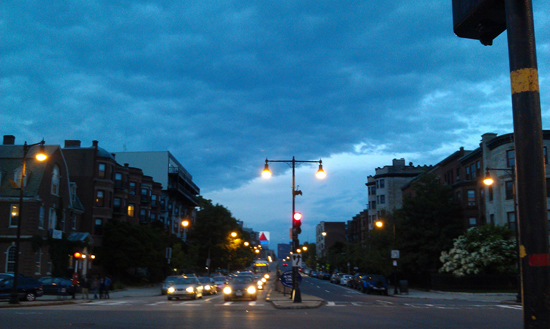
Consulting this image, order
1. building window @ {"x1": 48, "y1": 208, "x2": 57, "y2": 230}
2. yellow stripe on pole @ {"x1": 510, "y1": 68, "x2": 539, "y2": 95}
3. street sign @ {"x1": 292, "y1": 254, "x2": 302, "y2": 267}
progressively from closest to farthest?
yellow stripe on pole @ {"x1": 510, "y1": 68, "x2": 539, "y2": 95} → street sign @ {"x1": 292, "y1": 254, "x2": 302, "y2": 267} → building window @ {"x1": 48, "y1": 208, "x2": 57, "y2": 230}

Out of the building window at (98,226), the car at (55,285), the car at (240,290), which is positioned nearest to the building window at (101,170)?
the building window at (98,226)

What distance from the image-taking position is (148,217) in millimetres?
67562

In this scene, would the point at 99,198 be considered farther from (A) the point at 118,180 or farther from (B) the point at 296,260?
(B) the point at 296,260

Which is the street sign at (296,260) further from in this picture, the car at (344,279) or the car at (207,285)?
the car at (344,279)

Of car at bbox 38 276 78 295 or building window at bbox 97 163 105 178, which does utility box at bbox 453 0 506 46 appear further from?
building window at bbox 97 163 105 178

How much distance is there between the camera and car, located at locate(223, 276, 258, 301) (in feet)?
103

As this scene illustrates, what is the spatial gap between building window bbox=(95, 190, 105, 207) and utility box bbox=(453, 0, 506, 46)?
56.3 m

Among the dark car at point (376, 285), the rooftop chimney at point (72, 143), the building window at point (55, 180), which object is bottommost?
the dark car at point (376, 285)

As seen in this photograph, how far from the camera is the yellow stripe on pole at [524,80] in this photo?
3604mm

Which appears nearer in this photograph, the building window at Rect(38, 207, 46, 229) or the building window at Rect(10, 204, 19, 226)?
the building window at Rect(10, 204, 19, 226)

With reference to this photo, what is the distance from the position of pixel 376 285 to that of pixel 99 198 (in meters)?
32.9

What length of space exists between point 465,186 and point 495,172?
6.60 m

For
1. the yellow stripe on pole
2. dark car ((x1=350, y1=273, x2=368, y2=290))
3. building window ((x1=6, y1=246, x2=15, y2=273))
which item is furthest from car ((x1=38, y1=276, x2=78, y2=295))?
the yellow stripe on pole

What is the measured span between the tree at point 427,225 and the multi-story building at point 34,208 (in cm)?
3454
